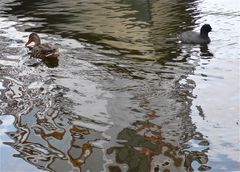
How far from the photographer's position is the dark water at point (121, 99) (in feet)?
21.9

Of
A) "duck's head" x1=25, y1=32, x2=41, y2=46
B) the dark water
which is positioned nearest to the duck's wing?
the dark water

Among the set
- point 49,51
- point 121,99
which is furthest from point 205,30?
point 121,99

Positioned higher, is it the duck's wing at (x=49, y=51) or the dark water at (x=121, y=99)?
the duck's wing at (x=49, y=51)

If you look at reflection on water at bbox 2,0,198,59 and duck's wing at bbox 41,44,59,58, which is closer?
duck's wing at bbox 41,44,59,58

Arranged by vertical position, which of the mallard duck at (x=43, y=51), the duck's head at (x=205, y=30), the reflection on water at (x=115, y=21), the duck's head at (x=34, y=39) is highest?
the duck's head at (x=34, y=39)

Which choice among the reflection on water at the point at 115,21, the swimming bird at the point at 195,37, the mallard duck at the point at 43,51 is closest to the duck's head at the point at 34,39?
the mallard duck at the point at 43,51

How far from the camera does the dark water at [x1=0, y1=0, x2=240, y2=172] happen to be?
668cm

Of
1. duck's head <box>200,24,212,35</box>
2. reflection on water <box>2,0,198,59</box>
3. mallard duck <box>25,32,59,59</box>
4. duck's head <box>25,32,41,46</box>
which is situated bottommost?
reflection on water <box>2,0,198,59</box>

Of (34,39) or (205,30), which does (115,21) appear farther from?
(34,39)

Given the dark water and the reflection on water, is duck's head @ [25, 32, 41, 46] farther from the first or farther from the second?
the reflection on water

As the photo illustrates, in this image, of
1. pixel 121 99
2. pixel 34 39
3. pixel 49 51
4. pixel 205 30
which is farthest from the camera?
pixel 205 30

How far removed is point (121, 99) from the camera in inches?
345

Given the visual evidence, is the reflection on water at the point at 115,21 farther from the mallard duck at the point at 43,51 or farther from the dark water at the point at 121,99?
the mallard duck at the point at 43,51

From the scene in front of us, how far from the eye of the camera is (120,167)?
252 inches
